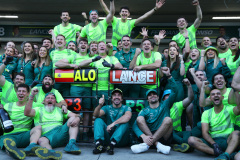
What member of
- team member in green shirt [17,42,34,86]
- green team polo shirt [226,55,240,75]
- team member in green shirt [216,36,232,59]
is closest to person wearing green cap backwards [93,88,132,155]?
team member in green shirt [17,42,34,86]

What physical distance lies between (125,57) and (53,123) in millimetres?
2307

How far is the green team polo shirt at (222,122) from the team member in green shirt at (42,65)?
11.4 ft

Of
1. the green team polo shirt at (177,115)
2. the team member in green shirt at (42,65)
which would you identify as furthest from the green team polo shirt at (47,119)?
the green team polo shirt at (177,115)

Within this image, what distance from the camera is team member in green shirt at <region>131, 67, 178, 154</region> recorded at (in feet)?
16.1

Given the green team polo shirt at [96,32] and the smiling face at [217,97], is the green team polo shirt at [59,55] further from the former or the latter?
the smiling face at [217,97]

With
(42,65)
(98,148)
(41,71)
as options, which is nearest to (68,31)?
(42,65)

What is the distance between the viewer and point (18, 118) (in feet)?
17.1

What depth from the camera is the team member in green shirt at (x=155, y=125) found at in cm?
490

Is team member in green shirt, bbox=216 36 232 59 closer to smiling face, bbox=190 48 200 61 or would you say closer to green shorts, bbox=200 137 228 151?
smiling face, bbox=190 48 200 61

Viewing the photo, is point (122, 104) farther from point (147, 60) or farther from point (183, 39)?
point (183, 39)

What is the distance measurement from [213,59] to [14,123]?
428 cm

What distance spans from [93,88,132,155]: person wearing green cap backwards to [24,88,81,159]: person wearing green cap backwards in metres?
0.38

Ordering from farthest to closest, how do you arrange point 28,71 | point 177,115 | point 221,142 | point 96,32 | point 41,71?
point 96,32 → point 28,71 → point 41,71 → point 177,115 → point 221,142

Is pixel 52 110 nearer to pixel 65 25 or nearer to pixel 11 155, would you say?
pixel 11 155
